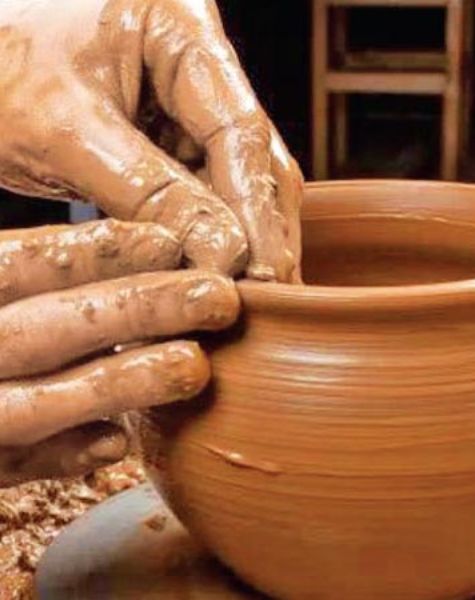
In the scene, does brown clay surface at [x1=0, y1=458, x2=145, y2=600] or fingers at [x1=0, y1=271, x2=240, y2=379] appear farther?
brown clay surface at [x1=0, y1=458, x2=145, y2=600]

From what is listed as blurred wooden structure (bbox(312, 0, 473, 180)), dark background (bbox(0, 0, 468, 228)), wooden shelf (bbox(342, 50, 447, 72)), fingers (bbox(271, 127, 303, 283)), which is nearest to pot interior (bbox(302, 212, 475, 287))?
fingers (bbox(271, 127, 303, 283))

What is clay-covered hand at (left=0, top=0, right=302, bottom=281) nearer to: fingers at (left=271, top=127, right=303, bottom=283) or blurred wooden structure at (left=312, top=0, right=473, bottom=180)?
fingers at (left=271, top=127, right=303, bottom=283)

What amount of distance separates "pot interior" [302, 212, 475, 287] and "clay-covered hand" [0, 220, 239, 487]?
13.2 inches

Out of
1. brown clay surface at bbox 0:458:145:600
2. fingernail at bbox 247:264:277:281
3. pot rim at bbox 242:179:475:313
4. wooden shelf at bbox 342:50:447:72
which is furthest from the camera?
wooden shelf at bbox 342:50:447:72

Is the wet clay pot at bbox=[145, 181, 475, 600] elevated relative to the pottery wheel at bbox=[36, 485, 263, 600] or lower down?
elevated

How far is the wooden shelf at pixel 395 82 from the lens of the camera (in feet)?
9.89

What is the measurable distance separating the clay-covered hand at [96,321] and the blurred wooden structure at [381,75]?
2.04 m

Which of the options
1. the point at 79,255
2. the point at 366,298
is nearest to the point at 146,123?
the point at 79,255

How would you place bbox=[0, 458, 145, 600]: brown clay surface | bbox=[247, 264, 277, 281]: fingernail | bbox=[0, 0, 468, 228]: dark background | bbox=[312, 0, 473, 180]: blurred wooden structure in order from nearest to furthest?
bbox=[247, 264, 277, 281]: fingernail, bbox=[0, 458, 145, 600]: brown clay surface, bbox=[312, 0, 473, 180]: blurred wooden structure, bbox=[0, 0, 468, 228]: dark background

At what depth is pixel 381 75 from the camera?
3053 millimetres

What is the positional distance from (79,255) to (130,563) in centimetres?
32

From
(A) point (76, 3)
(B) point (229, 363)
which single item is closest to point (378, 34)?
(A) point (76, 3)

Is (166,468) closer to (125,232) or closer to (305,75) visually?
(125,232)

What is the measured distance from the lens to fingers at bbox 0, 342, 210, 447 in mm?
1023
